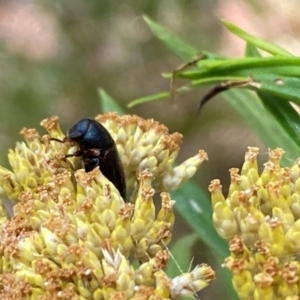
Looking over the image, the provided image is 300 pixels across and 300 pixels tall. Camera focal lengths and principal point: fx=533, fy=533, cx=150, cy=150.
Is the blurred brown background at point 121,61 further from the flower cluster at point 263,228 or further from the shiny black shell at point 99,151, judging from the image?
the flower cluster at point 263,228

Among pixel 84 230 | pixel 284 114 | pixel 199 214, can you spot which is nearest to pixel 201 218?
pixel 199 214

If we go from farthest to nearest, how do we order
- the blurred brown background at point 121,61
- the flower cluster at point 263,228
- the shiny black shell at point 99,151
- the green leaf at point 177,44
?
the blurred brown background at point 121,61 → the green leaf at point 177,44 → the shiny black shell at point 99,151 → the flower cluster at point 263,228

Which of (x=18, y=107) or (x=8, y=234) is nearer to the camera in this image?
(x=8, y=234)

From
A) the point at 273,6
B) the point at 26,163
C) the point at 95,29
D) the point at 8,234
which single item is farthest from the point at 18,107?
the point at 8,234

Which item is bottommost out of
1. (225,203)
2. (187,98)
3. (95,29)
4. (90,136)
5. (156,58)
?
(225,203)

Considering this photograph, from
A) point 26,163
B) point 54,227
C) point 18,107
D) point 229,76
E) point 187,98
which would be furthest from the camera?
point 187,98

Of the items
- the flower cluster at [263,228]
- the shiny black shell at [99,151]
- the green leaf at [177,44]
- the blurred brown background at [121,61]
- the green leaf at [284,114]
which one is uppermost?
the blurred brown background at [121,61]

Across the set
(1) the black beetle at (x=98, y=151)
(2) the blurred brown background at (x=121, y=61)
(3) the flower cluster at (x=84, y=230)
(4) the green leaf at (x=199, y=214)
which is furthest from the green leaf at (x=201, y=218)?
(2) the blurred brown background at (x=121, y=61)

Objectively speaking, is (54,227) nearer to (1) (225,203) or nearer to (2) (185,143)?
(1) (225,203)

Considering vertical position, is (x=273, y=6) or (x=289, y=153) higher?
(x=273, y=6)
